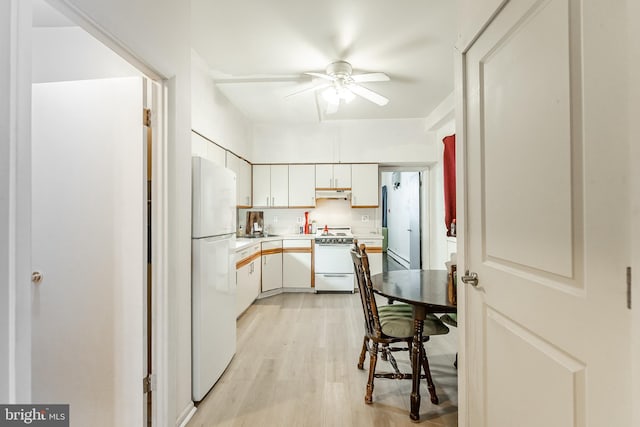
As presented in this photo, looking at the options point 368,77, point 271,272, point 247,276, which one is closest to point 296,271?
point 271,272

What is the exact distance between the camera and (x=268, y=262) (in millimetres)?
4176

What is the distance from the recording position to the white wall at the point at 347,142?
4523mm

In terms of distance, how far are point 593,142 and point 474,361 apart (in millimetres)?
1016

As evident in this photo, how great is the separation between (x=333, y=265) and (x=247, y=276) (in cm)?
138

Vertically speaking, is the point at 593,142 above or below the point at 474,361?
above

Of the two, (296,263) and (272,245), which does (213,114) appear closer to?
(272,245)

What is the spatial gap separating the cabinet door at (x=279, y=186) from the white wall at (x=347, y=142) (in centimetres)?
15

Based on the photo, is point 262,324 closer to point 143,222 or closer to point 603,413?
point 143,222

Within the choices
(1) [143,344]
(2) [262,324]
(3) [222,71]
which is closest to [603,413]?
(1) [143,344]

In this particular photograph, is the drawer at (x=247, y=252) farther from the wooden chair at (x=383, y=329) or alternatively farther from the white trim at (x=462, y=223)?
the white trim at (x=462, y=223)

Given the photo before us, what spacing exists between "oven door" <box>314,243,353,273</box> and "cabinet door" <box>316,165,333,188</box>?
1010mm

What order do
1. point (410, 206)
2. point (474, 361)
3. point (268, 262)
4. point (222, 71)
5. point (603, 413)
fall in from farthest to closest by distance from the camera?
point (410, 206) < point (268, 262) < point (222, 71) < point (474, 361) < point (603, 413)

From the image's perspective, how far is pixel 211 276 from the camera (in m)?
1.93

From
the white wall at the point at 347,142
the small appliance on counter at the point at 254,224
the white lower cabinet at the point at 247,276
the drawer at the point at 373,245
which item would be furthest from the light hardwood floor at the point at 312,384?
the white wall at the point at 347,142
